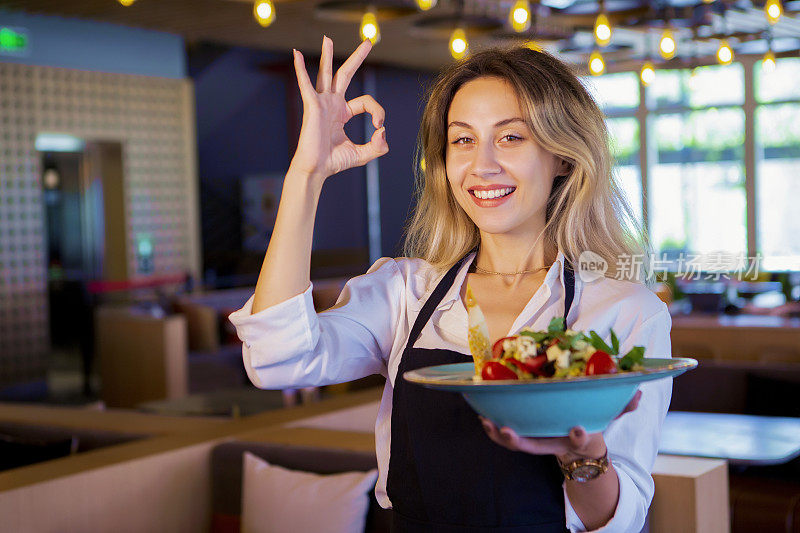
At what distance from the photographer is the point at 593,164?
5.18 ft

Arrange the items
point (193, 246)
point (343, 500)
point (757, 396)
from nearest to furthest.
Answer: point (343, 500) → point (757, 396) → point (193, 246)

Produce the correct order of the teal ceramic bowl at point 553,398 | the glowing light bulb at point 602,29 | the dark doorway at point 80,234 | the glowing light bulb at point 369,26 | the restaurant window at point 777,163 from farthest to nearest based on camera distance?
the restaurant window at point 777,163
the dark doorway at point 80,234
the glowing light bulb at point 602,29
the glowing light bulb at point 369,26
the teal ceramic bowl at point 553,398

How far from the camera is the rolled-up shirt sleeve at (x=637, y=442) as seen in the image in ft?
4.49

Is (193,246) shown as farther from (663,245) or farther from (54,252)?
(663,245)

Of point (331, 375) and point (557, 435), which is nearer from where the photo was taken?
point (557, 435)

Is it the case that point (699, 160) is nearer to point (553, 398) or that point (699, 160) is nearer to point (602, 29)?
point (602, 29)

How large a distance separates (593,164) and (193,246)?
9443 millimetres

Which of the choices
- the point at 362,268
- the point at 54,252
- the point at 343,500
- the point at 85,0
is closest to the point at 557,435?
the point at 343,500

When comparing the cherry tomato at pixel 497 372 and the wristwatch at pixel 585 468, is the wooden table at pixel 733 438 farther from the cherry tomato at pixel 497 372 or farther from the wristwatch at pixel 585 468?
the cherry tomato at pixel 497 372

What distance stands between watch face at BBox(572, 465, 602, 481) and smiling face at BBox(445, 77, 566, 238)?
407 mm

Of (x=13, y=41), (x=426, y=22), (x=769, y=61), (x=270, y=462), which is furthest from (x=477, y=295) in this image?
(x=13, y=41)

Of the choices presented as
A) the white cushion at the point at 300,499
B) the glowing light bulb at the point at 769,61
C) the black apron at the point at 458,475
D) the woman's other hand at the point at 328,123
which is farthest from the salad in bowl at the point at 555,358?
the glowing light bulb at the point at 769,61

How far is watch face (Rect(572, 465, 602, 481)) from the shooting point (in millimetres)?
1298

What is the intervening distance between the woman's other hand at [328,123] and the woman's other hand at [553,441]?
44 cm
